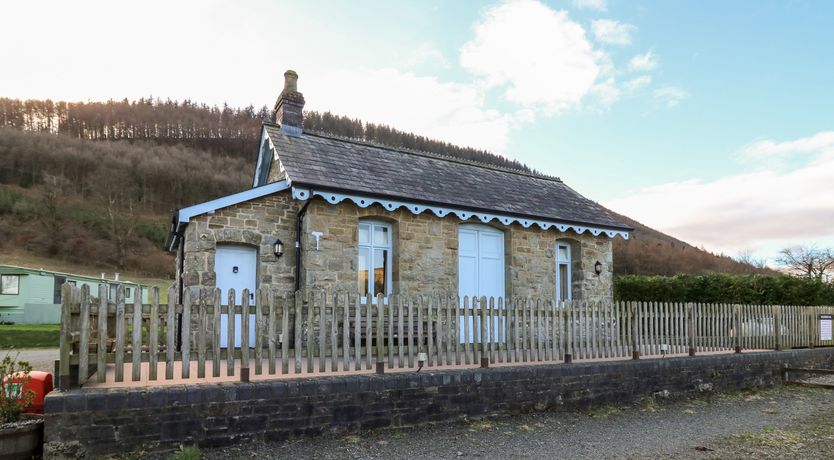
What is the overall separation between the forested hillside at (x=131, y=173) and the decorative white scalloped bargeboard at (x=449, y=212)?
96.1ft

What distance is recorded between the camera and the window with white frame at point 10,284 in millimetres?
26141

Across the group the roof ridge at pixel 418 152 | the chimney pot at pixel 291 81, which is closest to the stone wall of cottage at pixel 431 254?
the roof ridge at pixel 418 152

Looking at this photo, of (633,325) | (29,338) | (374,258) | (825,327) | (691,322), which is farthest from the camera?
(29,338)

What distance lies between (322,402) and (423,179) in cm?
732

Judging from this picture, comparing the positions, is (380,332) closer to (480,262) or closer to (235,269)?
(235,269)

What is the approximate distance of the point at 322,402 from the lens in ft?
19.8

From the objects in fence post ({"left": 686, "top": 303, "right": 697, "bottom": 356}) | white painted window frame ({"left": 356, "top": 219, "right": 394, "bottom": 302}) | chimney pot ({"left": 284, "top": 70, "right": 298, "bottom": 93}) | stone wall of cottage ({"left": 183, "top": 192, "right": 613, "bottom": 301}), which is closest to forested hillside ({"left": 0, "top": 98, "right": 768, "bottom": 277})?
Result: chimney pot ({"left": 284, "top": 70, "right": 298, "bottom": 93})

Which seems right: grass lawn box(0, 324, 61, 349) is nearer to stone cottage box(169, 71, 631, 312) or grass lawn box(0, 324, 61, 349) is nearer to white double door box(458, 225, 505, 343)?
stone cottage box(169, 71, 631, 312)

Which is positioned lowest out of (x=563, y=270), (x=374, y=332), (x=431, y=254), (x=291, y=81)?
(x=374, y=332)

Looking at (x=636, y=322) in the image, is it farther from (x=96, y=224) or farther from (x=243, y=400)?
(x=96, y=224)

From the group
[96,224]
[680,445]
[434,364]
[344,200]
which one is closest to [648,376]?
[680,445]

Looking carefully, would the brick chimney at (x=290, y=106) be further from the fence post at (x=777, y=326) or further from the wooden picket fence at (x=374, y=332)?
the fence post at (x=777, y=326)

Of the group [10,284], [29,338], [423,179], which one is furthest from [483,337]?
[10,284]

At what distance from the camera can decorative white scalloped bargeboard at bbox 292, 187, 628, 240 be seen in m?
9.90
